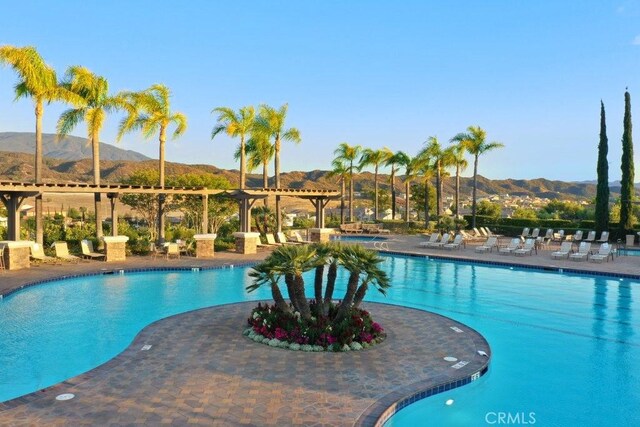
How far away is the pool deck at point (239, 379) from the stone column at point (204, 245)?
9.86 m

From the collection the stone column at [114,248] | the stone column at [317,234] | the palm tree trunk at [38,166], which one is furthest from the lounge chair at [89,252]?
the stone column at [317,234]

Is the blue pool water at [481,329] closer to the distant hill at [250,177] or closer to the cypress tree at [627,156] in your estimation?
the cypress tree at [627,156]

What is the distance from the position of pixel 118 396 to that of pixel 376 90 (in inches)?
1309

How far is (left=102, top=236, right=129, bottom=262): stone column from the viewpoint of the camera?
18.2 m

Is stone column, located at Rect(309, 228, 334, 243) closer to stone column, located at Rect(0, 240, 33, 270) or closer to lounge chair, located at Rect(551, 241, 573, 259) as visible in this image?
lounge chair, located at Rect(551, 241, 573, 259)

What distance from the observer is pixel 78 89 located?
19.7 m

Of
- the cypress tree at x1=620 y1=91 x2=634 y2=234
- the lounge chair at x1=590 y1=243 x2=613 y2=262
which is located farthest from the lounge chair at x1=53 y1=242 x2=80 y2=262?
the cypress tree at x1=620 y1=91 x2=634 y2=234

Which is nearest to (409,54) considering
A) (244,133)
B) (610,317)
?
(244,133)

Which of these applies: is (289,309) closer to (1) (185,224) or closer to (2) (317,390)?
(2) (317,390)

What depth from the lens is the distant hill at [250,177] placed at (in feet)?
231

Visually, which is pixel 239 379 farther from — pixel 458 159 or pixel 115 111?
pixel 458 159

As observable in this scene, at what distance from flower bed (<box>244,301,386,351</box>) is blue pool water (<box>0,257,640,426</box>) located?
2.00 m

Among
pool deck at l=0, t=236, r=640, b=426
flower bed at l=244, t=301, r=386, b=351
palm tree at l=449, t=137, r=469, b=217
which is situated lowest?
pool deck at l=0, t=236, r=640, b=426

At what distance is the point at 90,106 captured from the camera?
20.3m
